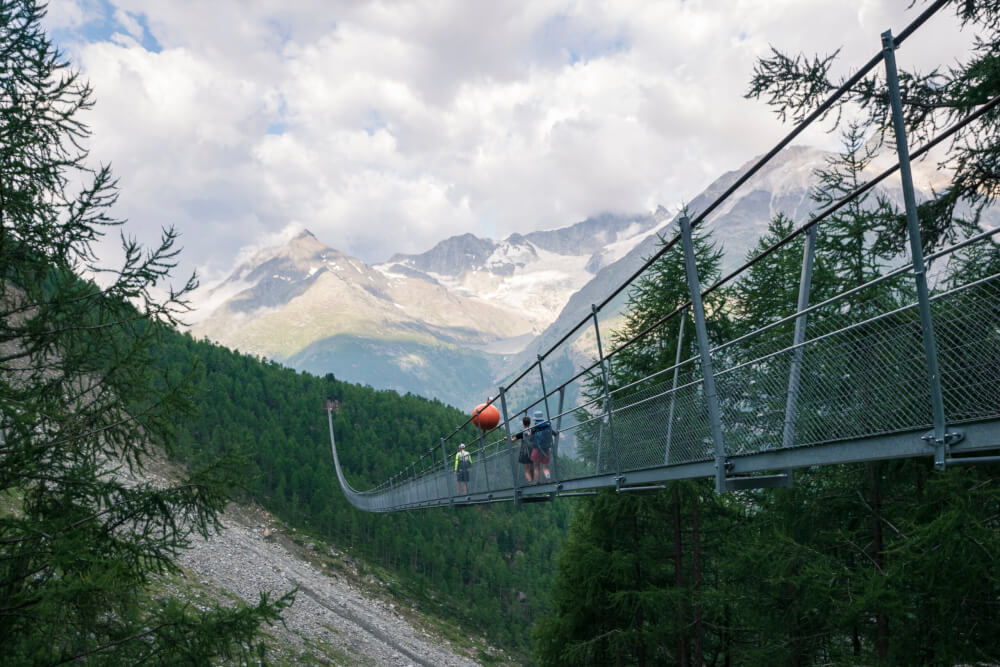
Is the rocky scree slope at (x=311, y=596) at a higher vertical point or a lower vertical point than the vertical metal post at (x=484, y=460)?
lower

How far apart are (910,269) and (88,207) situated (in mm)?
6966

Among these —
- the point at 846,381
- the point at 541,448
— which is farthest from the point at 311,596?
the point at 846,381

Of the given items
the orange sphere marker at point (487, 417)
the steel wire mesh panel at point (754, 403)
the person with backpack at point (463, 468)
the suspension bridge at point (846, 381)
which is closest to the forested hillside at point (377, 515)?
the person with backpack at point (463, 468)

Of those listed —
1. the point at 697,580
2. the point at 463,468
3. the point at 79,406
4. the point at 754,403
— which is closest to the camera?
the point at 754,403

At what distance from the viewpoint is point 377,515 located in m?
59.5

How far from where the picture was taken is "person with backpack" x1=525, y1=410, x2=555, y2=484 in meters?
8.86

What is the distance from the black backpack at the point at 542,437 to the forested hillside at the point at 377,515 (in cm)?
4114

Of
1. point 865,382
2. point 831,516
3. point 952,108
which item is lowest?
point 831,516

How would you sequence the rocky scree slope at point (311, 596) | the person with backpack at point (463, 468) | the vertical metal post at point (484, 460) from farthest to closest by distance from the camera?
the rocky scree slope at point (311, 596)
the person with backpack at point (463, 468)
the vertical metal post at point (484, 460)

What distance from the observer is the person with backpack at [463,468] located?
12.8m

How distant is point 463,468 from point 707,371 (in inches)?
346

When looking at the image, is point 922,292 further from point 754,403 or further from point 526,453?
point 526,453

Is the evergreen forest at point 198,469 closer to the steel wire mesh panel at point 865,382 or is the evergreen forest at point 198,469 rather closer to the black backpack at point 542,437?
the steel wire mesh panel at point 865,382

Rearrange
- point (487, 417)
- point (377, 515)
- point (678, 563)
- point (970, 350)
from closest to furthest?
1. point (970, 350)
2. point (678, 563)
3. point (487, 417)
4. point (377, 515)
